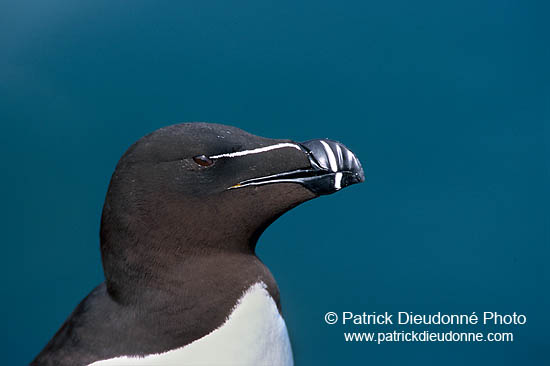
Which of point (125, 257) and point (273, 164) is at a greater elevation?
point (273, 164)

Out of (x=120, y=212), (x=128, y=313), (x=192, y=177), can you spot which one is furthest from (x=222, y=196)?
(x=128, y=313)

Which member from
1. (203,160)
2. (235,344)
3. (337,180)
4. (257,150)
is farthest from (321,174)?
(235,344)

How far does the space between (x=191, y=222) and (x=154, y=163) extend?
0.49 feet

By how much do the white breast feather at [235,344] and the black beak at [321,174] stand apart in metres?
0.25

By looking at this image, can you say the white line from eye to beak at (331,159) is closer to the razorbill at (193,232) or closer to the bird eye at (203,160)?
the razorbill at (193,232)

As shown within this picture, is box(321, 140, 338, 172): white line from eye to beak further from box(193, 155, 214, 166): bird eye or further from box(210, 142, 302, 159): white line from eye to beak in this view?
box(193, 155, 214, 166): bird eye

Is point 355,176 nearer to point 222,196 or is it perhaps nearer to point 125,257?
point 222,196

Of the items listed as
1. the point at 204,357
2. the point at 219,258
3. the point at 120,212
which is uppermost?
the point at 120,212

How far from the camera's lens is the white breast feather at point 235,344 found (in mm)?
1347

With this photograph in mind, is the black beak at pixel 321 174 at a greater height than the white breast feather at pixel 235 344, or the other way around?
the black beak at pixel 321 174

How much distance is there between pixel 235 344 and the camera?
1.36 metres

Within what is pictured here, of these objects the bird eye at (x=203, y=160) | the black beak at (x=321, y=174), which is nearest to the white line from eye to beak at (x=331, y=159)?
the black beak at (x=321, y=174)

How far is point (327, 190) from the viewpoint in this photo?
1.36m

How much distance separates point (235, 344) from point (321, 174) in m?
0.42
